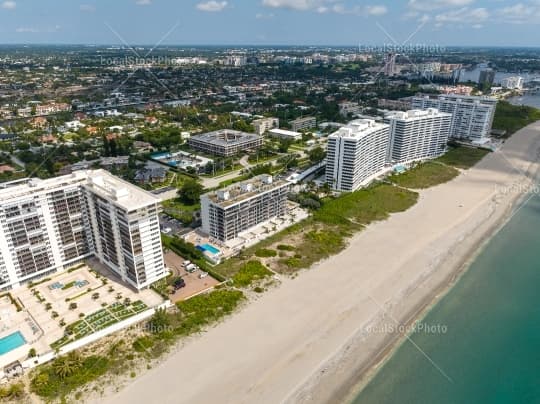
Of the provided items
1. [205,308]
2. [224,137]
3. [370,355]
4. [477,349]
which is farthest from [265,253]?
[224,137]

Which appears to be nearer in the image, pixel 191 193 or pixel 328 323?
pixel 328 323

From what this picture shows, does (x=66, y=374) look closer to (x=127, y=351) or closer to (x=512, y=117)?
(x=127, y=351)

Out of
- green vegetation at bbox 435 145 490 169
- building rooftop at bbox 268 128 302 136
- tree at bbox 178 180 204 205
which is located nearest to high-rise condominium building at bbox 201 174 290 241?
tree at bbox 178 180 204 205

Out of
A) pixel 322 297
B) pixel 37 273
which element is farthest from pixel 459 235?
pixel 37 273

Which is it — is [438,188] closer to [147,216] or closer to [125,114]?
[147,216]

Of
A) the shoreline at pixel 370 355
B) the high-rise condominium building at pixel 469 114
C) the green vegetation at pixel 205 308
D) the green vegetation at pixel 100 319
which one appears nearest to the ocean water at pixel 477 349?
the shoreline at pixel 370 355

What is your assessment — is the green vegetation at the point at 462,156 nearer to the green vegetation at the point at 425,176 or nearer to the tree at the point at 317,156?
the green vegetation at the point at 425,176
